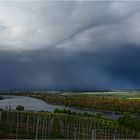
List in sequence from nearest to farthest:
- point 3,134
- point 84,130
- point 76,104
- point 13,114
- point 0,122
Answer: point 3,134, point 84,130, point 0,122, point 13,114, point 76,104

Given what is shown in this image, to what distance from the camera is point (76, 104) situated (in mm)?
180125

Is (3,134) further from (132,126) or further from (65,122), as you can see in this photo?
(132,126)

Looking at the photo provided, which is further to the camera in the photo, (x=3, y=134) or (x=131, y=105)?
(x=131, y=105)

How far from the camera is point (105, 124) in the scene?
67.3m

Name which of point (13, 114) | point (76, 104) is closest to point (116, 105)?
Result: point (76, 104)

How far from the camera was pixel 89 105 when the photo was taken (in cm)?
17138

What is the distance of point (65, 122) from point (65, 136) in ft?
41.1

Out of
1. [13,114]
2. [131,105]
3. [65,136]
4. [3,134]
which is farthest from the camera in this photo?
[131,105]

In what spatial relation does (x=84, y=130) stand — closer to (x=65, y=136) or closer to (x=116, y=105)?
(x=65, y=136)

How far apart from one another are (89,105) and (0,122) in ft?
356

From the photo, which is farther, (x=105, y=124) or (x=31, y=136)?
(x=105, y=124)

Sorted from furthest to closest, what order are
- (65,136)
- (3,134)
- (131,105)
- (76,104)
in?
(76,104) < (131,105) < (65,136) < (3,134)

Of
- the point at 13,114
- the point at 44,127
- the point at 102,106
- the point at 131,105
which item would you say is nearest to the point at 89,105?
the point at 102,106

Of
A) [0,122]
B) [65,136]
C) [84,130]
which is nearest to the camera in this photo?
[65,136]
